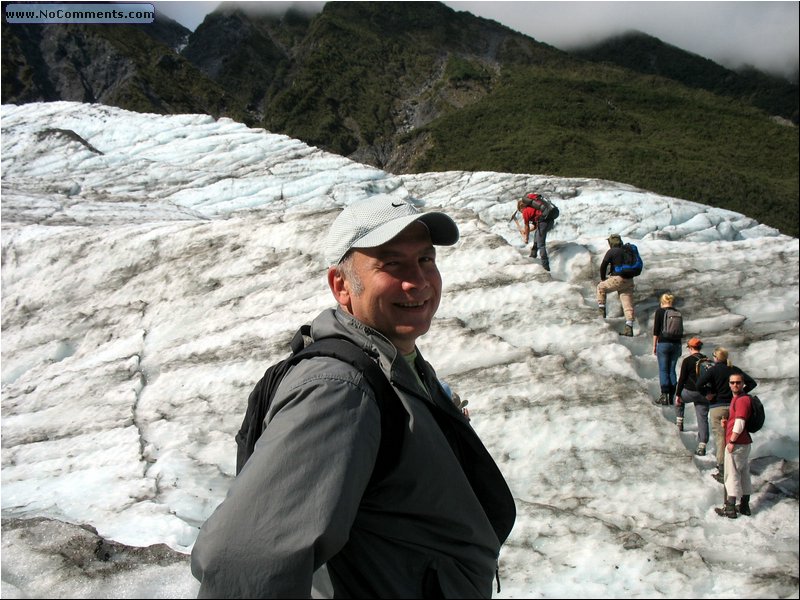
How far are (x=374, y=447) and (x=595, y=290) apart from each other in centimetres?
876

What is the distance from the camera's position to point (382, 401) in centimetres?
177

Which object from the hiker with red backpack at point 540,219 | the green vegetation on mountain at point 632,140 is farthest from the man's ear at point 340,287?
the green vegetation on mountain at point 632,140

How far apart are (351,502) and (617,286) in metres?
8.20

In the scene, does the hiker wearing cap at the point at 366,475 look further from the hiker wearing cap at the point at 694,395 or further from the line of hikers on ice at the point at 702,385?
the hiker wearing cap at the point at 694,395

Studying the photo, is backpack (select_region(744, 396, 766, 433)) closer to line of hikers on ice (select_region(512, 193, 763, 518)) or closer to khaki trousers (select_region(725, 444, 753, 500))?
line of hikers on ice (select_region(512, 193, 763, 518))

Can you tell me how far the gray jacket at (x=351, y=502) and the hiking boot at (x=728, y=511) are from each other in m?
5.50

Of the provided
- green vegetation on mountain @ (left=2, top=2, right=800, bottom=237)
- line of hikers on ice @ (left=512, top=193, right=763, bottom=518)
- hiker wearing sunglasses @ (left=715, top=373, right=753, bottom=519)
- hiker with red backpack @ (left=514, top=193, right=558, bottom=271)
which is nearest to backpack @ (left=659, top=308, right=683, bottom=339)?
line of hikers on ice @ (left=512, top=193, right=763, bottom=518)

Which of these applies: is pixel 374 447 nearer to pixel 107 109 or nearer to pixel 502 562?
pixel 502 562

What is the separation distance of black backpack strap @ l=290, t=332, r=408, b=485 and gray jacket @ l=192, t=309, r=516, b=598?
0.07 ft

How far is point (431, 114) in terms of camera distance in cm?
12181

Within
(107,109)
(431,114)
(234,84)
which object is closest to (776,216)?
(431,114)

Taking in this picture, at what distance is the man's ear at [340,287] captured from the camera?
223 centimetres

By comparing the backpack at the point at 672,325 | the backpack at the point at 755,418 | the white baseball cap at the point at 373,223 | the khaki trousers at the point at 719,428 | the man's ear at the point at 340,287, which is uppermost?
the white baseball cap at the point at 373,223

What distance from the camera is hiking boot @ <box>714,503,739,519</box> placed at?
21.4 feet
